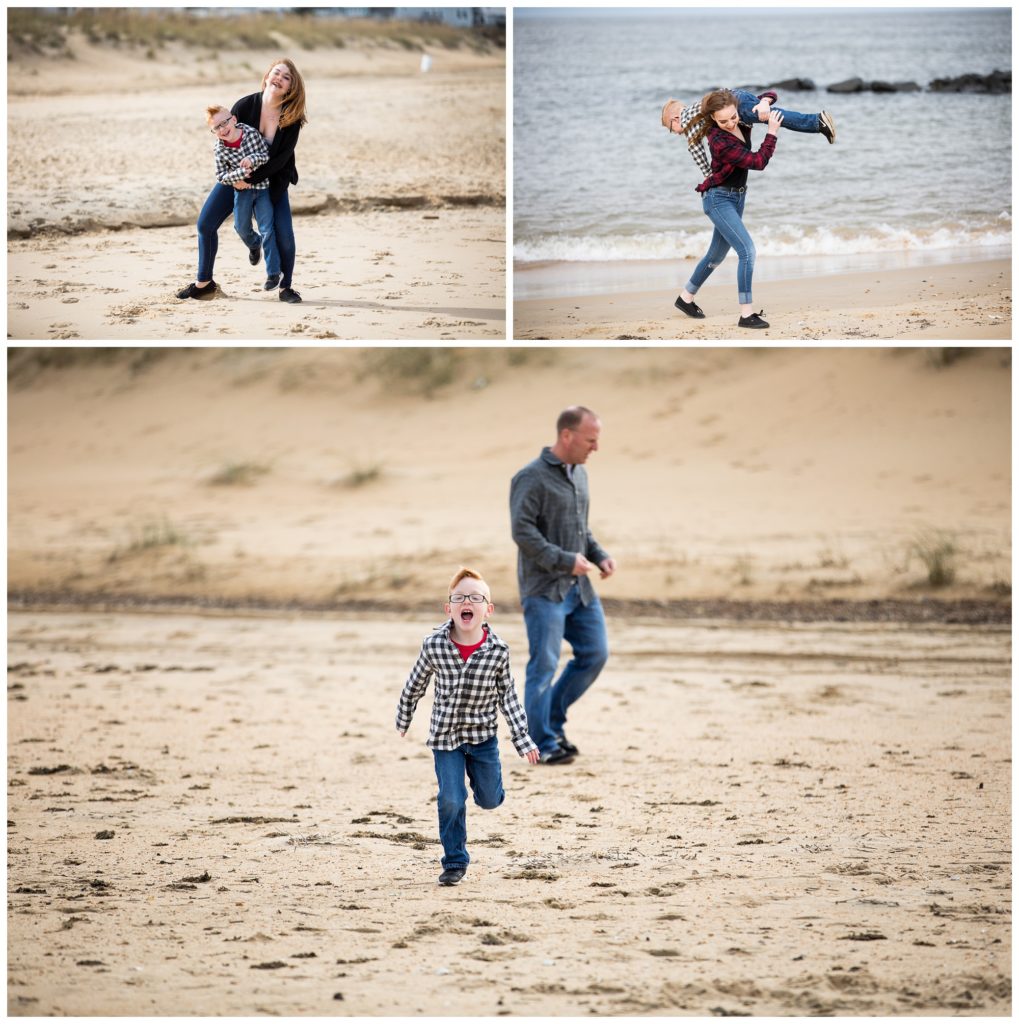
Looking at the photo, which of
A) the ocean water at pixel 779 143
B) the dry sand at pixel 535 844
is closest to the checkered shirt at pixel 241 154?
the dry sand at pixel 535 844

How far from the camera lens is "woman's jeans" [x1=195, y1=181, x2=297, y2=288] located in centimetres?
844

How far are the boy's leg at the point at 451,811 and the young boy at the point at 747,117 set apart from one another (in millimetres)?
4046

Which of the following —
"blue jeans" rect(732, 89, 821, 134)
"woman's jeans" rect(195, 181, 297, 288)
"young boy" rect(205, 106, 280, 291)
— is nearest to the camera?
"blue jeans" rect(732, 89, 821, 134)

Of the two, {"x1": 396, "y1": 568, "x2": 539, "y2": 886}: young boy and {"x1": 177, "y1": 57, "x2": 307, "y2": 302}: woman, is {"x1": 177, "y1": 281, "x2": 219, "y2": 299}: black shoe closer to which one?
{"x1": 177, "y1": 57, "x2": 307, "y2": 302}: woman

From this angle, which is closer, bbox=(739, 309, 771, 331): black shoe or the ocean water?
bbox=(739, 309, 771, 331): black shoe

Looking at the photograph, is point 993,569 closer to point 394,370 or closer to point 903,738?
point 903,738

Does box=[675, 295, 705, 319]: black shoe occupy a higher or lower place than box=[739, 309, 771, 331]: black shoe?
higher

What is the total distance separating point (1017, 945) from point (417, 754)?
373cm

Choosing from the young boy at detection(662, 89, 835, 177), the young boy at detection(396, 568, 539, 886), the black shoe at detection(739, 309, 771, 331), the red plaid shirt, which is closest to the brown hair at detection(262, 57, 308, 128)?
the young boy at detection(662, 89, 835, 177)

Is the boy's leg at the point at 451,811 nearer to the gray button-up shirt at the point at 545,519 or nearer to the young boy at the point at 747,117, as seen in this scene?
the gray button-up shirt at the point at 545,519

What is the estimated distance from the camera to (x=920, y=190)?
13156 millimetres

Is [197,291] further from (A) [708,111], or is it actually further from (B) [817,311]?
(B) [817,311]

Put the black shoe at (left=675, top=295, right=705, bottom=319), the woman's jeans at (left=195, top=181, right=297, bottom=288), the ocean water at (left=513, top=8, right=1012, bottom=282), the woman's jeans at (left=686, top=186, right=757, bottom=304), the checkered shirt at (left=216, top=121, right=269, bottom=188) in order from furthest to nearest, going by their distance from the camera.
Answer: the ocean water at (left=513, top=8, right=1012, bottom=282), the black shoe at (left=675, top=295, right=705, bottom=319), the woman's jeans at (left=195, top=181, right=297, bottom=288), the woman's jeans at (left=686, top=186, right=757, bottom=304), the checkered shirt at (left=216, top=121, right=269, bottom=188)

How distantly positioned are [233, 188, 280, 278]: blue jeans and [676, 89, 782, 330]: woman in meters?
2.52
